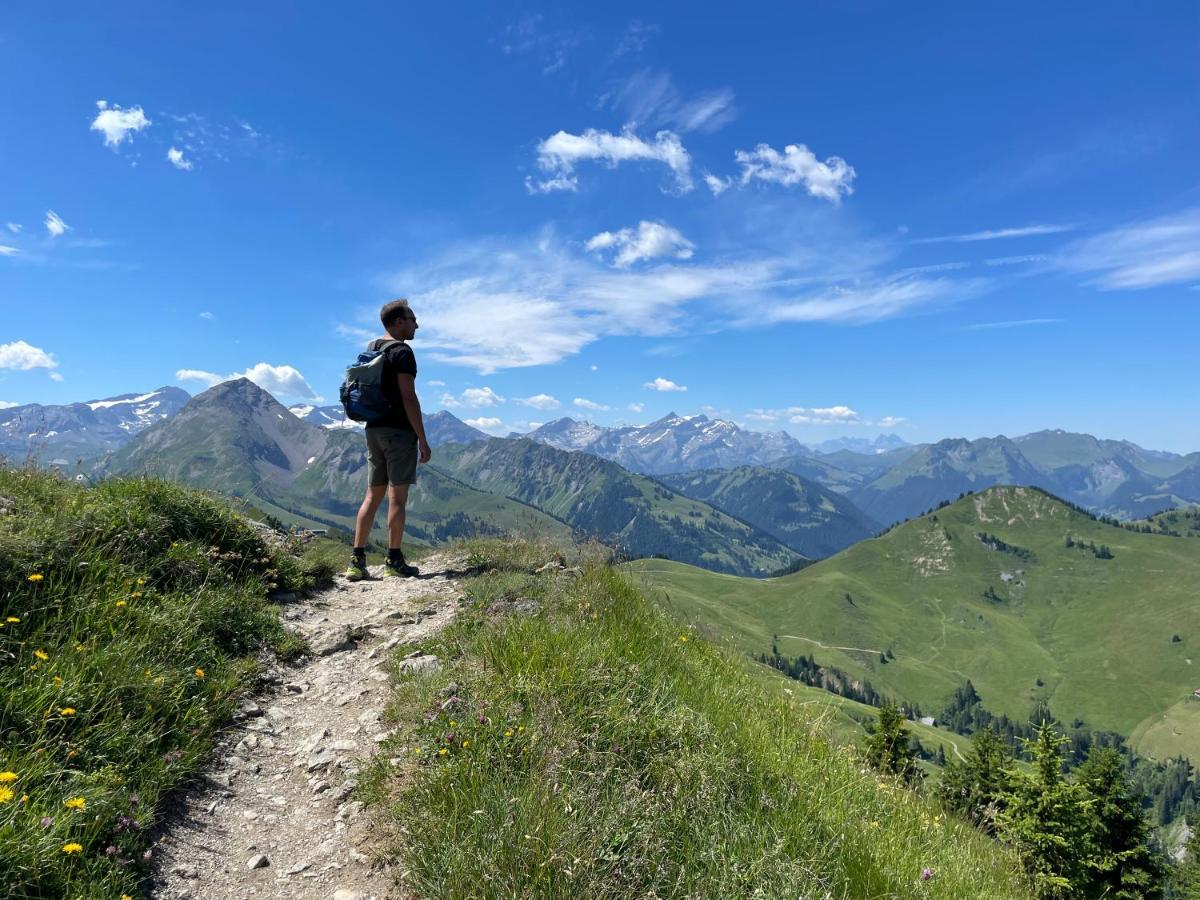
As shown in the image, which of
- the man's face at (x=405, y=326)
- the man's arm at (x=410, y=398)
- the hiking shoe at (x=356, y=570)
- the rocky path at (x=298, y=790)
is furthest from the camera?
the hiking shoe at (x=356, y=570)

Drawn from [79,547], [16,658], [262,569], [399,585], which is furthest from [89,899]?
[399,585]

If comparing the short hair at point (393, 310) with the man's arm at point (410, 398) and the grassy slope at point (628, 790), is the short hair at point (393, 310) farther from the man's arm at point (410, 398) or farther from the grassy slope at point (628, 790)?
the grassy slope at point (628, 790)

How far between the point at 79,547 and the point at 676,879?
262 inches

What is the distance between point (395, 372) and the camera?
1016 centimetres

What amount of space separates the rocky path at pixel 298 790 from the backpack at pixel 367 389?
3901mm

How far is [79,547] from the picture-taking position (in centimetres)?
592

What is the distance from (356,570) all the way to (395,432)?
3.00 meters

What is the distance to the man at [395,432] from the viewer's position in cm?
1012

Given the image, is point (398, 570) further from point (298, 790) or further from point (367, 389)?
point (298, 790)

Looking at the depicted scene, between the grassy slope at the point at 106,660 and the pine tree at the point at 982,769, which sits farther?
the pine tree at the point at 982,769

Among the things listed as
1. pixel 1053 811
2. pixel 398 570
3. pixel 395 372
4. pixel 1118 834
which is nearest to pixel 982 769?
pixel 1118 834

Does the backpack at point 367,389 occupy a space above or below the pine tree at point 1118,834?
above

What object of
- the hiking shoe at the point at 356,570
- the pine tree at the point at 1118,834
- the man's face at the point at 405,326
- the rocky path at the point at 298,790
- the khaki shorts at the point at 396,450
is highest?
the man's face at the point at 405,326

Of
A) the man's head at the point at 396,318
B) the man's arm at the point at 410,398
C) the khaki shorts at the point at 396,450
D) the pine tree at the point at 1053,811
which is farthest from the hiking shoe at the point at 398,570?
the pine tree at the point at 1053,811
